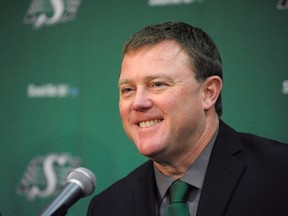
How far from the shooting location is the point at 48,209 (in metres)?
0.93

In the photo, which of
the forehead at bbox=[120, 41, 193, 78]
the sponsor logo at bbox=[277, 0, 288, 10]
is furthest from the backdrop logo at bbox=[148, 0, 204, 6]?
Answer: the forehead at bbox=[120, 41, 193, 78]

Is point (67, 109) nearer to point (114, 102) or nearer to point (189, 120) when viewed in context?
point (114, 102)

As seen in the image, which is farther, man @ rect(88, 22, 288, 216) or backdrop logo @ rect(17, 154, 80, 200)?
backdrop logo @ rect(17, 154, 80, 200)

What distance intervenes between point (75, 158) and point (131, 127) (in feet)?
3.02

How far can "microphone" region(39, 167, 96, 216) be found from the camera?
0.93 meters

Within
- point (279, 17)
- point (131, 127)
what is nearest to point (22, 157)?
point (131, 127)

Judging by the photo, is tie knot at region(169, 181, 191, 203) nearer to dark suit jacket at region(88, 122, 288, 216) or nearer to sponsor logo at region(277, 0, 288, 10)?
dark suit jacket at region(88, 122, 288, 216)

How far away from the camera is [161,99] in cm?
134

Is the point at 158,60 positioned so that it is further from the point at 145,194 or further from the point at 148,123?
the point at 145,194

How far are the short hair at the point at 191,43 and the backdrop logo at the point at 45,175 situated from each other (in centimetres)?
103

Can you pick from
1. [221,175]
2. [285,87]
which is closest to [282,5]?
[285,87]

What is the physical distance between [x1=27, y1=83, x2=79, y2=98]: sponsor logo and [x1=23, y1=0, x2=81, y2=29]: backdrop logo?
376 millimetres

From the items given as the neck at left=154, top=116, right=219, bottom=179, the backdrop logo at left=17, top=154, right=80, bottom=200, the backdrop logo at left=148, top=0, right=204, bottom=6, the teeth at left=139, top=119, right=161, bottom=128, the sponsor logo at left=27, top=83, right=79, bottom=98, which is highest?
the backdrop logo at left=148, top=0, right=204, bottom=6

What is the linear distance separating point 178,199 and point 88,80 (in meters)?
1.08
